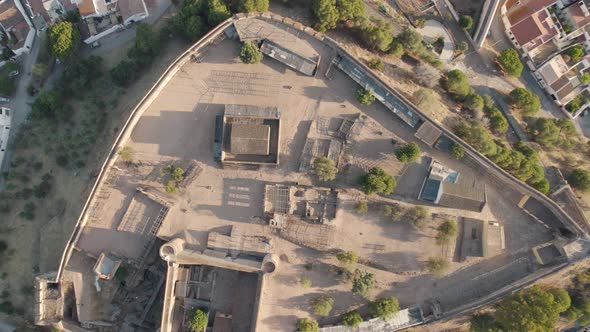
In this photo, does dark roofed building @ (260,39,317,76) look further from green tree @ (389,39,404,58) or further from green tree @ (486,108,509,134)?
green tree @ (486,108,509,134)

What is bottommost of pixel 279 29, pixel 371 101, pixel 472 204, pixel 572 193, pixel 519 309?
pixel 519 309

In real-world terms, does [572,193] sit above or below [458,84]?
below

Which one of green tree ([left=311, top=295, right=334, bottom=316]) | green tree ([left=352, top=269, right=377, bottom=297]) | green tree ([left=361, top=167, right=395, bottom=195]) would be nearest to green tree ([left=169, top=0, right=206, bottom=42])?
green tree ([left=361, top=167, right=395, bottom=195])

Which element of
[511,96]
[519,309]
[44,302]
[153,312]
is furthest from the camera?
[511,96]

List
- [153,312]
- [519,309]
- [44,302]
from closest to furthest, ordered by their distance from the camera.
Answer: [519,309] → [44,302] → [153,312]

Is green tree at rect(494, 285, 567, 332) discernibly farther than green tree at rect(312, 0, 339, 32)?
No

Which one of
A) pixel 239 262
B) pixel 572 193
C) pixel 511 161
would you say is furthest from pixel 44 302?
pixel 572 193

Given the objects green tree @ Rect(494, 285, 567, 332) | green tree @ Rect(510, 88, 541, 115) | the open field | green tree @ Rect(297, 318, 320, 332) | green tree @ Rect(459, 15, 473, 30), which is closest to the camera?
green tree @ Rect(494, 285, 567, 332)

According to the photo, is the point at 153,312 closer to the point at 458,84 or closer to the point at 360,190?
the point at 360,190
